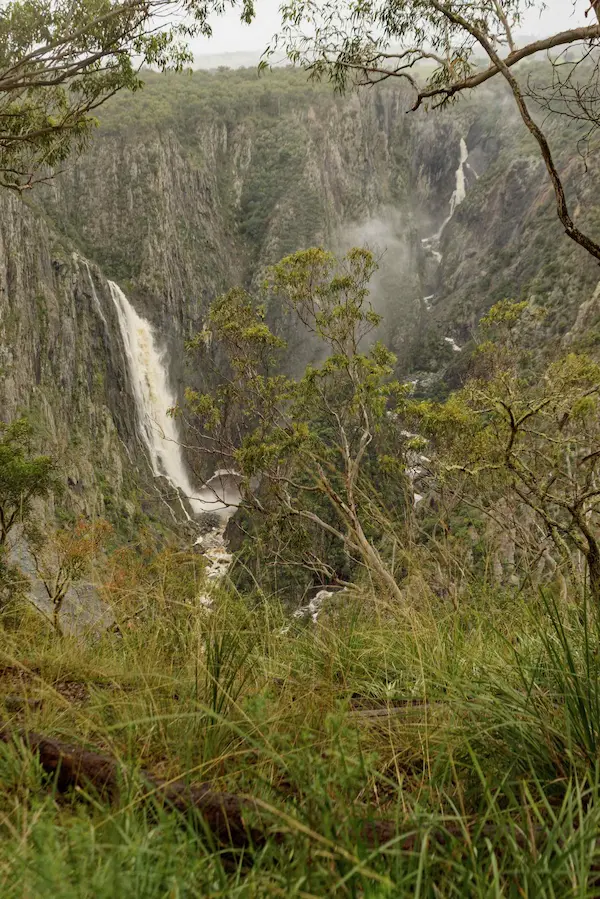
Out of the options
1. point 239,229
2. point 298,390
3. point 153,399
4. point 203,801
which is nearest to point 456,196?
point 239,229

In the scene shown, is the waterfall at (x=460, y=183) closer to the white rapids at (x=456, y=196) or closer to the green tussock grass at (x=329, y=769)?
the white rapids at (x=456, y=196)

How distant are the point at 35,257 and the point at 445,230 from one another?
55.0 meters

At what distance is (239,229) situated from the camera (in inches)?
2721

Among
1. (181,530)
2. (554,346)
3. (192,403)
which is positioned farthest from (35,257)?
(554,346)

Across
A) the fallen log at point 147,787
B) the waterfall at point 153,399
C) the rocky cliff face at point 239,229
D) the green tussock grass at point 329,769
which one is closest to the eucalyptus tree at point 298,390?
the green tussock grass at point 329,769

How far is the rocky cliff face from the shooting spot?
3800 centimetres

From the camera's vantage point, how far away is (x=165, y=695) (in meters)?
2.23

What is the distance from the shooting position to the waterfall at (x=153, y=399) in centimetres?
4153

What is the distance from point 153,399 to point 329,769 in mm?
42406

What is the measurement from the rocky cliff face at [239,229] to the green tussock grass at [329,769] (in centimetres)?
3189

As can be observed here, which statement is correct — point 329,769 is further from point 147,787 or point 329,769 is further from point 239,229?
point 239,229

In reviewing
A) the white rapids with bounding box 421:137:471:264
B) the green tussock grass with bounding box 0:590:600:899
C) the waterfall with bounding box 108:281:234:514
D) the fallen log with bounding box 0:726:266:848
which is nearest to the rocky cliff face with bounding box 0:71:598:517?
the white rapids with bounding box 421:137:471:264

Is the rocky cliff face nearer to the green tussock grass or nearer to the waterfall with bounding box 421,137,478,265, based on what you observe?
the waterfall with bounding box 421,137,478,265

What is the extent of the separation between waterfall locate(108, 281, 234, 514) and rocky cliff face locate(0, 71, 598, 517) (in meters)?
0.95
